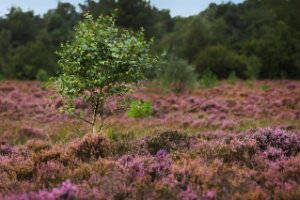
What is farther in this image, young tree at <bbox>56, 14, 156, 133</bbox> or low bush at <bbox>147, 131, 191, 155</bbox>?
young tree at <bbox>56, 14, 156, 133</bbox>

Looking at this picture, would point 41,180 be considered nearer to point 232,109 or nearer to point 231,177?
point 231,177

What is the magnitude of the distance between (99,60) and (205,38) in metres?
48.4

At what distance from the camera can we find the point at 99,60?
10312mm

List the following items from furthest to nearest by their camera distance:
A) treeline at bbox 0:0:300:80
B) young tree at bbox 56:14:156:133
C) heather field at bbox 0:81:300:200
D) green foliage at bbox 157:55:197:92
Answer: treeline at bbox 0:0:300:80
green foliage at bbox 157:55:197:92
young tree at bbox 56:14:156:133
heather field at bbox 0:81:300:200

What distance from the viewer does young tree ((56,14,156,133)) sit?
1027cm

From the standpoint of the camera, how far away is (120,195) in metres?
6.03

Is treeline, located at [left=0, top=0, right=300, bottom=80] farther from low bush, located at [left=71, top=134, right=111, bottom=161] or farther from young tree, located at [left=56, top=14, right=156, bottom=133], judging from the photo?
low bush, located at [left=71, top=134, right=111, bottom=161]

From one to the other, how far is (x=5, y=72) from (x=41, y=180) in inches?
1661

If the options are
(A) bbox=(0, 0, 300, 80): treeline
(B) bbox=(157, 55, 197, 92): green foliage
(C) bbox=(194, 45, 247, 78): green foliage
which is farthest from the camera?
(C) bbox=(194, 45, 247, 78): green foliage

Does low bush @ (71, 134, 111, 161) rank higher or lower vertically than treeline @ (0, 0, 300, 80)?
lower

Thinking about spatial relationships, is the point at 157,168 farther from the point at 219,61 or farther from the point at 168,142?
the point at 219,61

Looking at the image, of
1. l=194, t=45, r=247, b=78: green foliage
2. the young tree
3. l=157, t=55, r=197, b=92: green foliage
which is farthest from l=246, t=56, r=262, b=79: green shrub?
the young tree

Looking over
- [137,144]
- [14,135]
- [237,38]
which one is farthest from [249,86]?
[237,38]

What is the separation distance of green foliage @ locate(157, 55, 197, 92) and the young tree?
61.1 feet
